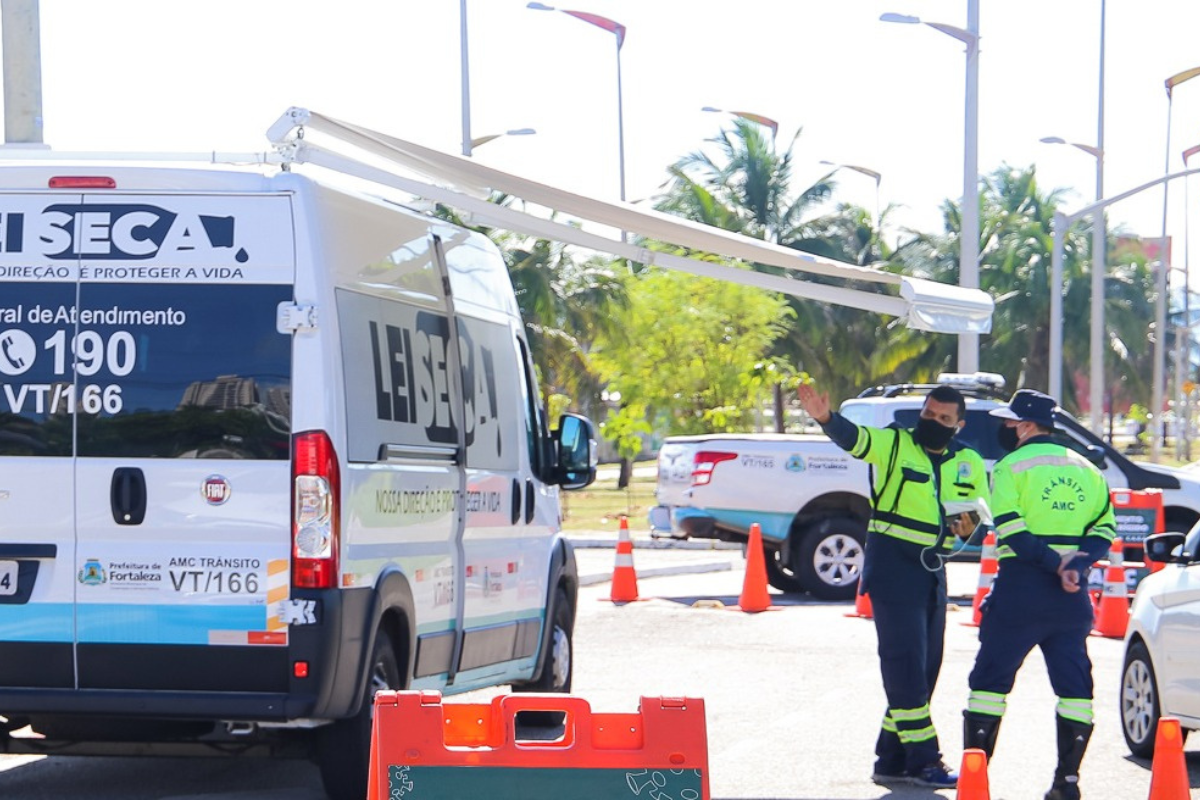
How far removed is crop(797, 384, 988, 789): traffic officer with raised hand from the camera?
8.96m

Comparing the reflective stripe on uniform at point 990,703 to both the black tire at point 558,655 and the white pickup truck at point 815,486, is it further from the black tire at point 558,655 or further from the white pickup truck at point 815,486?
the white pickup truck at point 815,486

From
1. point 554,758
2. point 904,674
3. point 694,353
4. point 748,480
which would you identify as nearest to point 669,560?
point 748,480

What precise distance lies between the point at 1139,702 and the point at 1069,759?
1.59 m

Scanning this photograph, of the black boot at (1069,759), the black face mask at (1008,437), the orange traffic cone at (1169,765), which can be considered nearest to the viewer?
the orange traffic cone at (1169,765)

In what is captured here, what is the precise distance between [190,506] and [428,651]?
155 cm

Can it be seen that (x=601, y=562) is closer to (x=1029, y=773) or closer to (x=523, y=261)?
(x=1029, y=773)

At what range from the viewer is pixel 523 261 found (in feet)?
133

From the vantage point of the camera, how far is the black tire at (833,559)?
62.7 ft

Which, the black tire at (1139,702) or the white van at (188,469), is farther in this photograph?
the black tire at (1139,702)

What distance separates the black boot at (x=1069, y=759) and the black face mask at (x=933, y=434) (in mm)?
1562

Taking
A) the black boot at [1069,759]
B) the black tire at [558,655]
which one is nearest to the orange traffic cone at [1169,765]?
the black boot at [1069,759]

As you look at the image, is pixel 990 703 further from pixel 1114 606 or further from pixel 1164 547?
pixel 1114 606

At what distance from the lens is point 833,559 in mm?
19188

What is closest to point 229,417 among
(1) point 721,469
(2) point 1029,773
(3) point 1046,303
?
(2) point 1029,773
